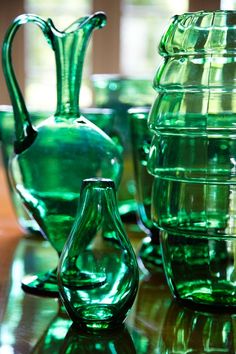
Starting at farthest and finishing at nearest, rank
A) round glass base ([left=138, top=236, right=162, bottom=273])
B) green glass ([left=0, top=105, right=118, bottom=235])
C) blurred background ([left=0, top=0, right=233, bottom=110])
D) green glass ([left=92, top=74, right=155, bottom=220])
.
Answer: blurred background ([left=0, top=0, right=233, bottom=110]), green glass ([left=92, top=74, right=155, bottom=220]), green glass ([left=0, top=105, right=118, bottom=235]), round glass base ([left=138, top=236, right=162, bottom=273])

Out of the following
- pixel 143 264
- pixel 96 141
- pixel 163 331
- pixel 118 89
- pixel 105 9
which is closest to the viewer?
pixel 163 331

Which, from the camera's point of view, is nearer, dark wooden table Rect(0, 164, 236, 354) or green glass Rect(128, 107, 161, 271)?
dark wooden table Rect(0, 164, 236, 354)

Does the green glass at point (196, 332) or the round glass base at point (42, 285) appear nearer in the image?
the green glass at point (196, 332)

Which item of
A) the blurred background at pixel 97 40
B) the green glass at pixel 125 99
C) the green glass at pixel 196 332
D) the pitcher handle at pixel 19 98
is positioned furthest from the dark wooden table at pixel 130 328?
the blurred background at pixel 97 40

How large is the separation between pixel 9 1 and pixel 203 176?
320 cm

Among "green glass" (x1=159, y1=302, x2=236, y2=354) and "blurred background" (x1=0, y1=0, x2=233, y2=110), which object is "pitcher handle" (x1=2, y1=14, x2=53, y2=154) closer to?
"green glass" (x1=159, y1=302, x2=236, y2=354)

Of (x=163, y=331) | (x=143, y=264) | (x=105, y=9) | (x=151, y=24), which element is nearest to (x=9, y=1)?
(x=105, y=9)

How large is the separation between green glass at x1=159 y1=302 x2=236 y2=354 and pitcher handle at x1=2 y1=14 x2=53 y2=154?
8.6 inches

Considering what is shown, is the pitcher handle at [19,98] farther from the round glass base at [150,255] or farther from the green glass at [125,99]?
the green glass at [125,99]

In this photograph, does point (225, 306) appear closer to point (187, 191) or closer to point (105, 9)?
point (187, 191)

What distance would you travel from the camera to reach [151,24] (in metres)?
3.83

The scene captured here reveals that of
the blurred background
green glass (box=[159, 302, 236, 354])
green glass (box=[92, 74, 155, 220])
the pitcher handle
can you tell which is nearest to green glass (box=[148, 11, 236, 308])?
green glass (box=[159, 302, 236, 354])

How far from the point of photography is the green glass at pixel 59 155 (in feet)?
2.48

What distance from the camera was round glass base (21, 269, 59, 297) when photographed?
2.41ft
